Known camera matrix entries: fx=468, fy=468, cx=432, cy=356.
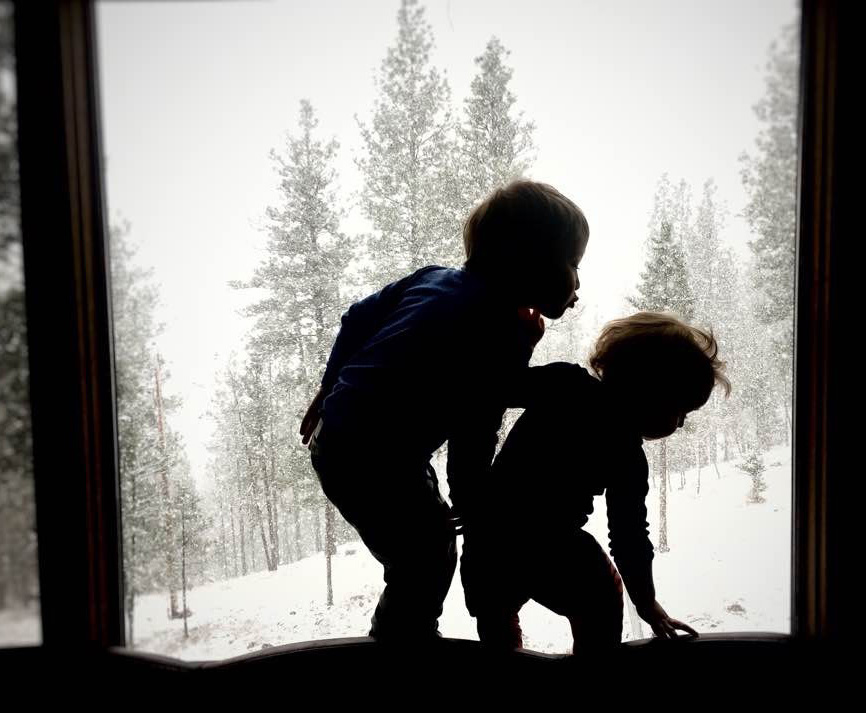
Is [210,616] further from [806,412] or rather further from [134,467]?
[806,412]

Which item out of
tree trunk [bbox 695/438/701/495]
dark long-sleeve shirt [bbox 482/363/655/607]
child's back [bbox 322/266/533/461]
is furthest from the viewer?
tree trunk [bbox 695/438/701/495]

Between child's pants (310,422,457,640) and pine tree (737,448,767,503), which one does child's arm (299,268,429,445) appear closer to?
child's pants (310,422,457,640)

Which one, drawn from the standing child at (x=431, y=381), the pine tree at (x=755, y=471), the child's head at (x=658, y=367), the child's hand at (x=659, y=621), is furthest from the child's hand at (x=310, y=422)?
the pine tree at (x=755, y=471)

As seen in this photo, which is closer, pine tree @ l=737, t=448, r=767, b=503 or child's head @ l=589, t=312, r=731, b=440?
child's head @ l=589, t=312, r=731, b=440

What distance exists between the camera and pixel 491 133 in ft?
4.57

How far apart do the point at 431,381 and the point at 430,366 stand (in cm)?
4

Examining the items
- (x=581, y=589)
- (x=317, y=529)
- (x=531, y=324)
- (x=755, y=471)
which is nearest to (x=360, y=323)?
(x=531, y=324)

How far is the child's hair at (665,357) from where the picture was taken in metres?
1.07

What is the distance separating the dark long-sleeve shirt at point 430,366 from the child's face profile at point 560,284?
3.5 inches

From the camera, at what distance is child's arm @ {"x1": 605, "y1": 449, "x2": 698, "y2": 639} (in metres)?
1.08

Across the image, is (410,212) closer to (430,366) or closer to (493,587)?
(430,366)

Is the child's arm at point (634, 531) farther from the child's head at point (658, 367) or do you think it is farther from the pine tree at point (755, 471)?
the pine tree at point (755, 471)

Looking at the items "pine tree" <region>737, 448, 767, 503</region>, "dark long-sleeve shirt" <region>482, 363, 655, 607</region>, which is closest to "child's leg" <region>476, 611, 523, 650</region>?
"dark long-sleeve shirt" <region>482, 363, 655, 607</region>

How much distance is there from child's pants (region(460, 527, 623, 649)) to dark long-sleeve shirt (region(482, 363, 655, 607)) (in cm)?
3
